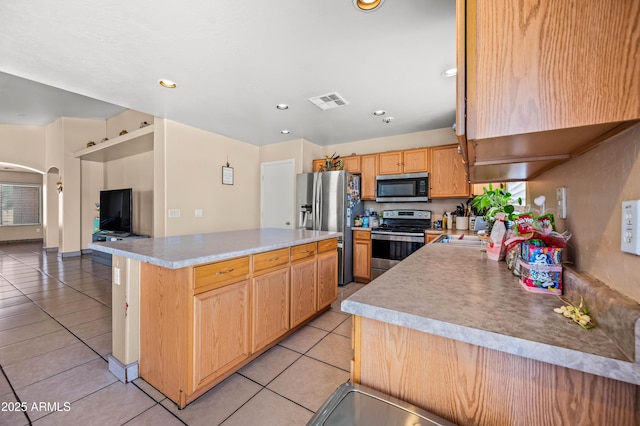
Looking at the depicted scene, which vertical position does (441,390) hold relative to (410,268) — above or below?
below

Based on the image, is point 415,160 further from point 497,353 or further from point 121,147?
point 121,147

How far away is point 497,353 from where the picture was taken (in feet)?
2.15

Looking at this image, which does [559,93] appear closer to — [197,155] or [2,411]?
[2,411]

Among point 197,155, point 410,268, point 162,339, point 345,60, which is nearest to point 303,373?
point 162,339

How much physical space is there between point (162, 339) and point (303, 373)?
99 centimetres

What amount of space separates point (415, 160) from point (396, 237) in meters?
1.21

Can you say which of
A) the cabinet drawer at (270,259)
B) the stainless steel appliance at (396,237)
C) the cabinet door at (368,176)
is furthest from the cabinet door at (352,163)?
the cabinet drawer at (270,259)

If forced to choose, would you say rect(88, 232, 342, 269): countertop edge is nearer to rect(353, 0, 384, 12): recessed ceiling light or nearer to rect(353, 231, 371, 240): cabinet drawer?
rect(353, 0, 384, 12): recessed ceiling light

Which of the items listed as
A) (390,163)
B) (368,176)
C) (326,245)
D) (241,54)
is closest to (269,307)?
(326,245)

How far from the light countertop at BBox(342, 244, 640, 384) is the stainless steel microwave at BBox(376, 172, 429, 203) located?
2.81 meters

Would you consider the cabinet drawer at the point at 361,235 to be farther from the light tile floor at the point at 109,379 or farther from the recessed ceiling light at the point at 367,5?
the recessed ceiling light at the point at 367,5

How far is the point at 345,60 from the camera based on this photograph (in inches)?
85.1

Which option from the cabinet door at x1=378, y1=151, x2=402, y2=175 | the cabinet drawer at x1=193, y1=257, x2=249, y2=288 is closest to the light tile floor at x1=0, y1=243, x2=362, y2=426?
the cabinet drawer at x1=193, y1=257, x2=249, y2=288

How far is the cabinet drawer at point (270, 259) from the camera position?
1.97m
